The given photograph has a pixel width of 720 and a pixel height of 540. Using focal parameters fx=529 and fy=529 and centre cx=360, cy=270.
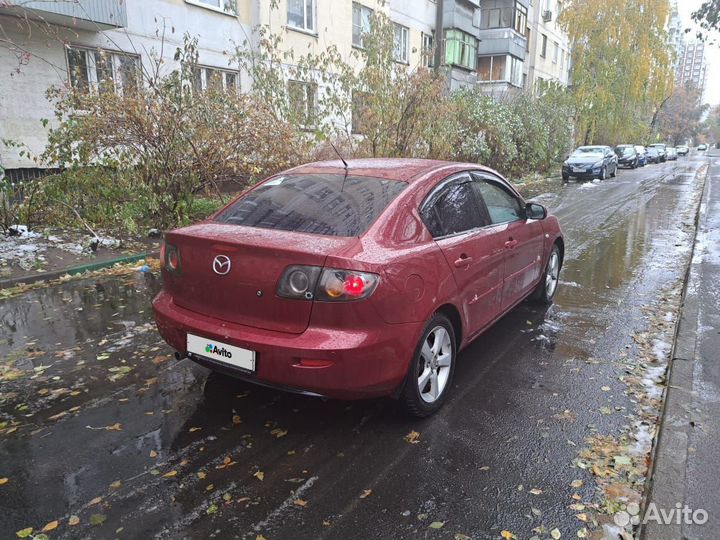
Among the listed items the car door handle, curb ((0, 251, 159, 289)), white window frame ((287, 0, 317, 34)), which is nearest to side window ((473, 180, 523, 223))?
the car door handle

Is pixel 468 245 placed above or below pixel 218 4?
below

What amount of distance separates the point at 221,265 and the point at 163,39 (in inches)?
314

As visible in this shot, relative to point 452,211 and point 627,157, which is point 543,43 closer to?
point 627,157

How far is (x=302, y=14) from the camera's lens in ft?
61.5

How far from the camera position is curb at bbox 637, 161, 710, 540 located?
8.16 feet

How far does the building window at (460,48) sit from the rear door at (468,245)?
25.0 meters

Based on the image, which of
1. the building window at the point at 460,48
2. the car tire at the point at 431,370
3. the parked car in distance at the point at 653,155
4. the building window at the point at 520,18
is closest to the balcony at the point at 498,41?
the building window at the point at 520,18

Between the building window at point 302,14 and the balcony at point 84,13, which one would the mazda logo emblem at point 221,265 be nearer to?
the balcony at point 84,13

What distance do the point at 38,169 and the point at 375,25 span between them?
863 cm

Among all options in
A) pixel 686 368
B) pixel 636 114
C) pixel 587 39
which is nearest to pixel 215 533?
pixel 686 368

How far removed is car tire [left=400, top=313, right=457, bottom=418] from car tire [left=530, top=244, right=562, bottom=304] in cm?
235

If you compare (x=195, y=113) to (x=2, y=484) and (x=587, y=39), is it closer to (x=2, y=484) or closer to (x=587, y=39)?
(x=2, y=484)

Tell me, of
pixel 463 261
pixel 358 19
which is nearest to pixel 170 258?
pixel 463 261

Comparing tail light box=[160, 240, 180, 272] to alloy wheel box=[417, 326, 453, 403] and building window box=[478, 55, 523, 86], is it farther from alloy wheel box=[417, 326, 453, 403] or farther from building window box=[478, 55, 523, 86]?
building window box=[478, 55, 523, 86]
